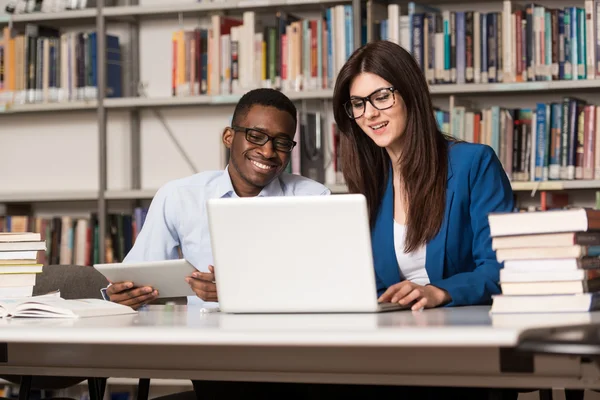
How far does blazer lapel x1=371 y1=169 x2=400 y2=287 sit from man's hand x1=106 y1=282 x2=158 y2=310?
1.66ft

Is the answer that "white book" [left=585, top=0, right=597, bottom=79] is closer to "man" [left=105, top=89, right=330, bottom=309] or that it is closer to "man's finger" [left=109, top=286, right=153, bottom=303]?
"man" [left=105, top=89, right=330, bottom=309]

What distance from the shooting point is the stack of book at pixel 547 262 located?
4.80 ft

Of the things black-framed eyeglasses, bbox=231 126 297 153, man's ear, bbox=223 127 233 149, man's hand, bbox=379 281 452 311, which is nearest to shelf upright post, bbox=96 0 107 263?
man's ear, bbox=223 127 233 149

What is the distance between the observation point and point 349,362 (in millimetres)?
1332

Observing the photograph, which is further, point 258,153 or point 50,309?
point 258,153

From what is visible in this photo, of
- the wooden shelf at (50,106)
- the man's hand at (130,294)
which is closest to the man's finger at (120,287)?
the man's hand at (130,294)

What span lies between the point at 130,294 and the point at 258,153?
0.66 metres

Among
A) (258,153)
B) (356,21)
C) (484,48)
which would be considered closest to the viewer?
(258,153)

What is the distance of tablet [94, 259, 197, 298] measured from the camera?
1.80m

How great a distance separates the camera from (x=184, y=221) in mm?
2445

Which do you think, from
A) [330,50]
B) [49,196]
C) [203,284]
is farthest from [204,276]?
[49,196]

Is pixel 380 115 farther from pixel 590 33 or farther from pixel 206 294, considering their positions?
pixel 590 33

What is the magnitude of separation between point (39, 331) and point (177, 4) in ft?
8.48

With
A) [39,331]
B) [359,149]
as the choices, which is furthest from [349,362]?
[359,149]
